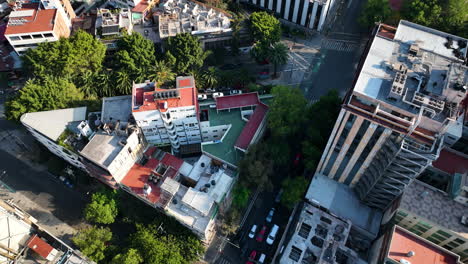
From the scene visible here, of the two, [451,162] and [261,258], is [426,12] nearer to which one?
[451,162]

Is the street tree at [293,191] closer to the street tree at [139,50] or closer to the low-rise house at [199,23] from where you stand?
the street tree at [139,50]

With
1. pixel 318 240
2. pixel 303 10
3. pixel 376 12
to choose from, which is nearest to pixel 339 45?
pixel 376 12

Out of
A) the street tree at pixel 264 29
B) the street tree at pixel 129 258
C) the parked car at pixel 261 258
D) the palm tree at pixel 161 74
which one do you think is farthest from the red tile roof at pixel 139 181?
the street tree at pixel 264 29

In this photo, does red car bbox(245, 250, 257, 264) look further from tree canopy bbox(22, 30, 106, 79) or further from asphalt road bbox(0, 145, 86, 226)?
tree canopy bbox(22, 30, 106, 79)

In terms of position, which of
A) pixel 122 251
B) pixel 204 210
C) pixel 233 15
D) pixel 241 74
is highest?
pixel 233 15

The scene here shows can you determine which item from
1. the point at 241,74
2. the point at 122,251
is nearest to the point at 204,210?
the point at 122,251

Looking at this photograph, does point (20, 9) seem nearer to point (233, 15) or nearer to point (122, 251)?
point (233, 15)

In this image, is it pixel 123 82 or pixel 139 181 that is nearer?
pixel 139 181
